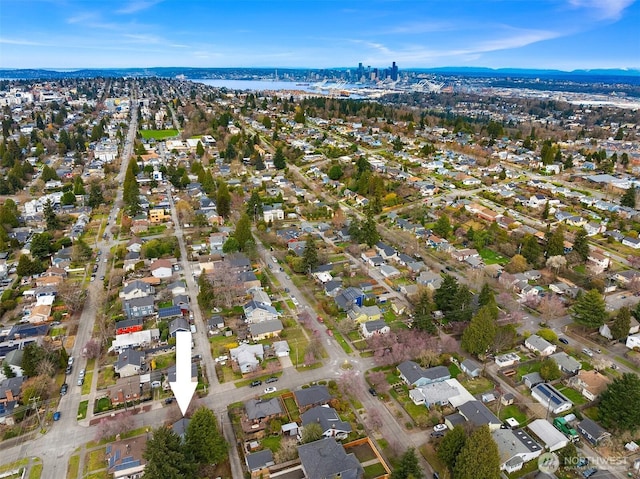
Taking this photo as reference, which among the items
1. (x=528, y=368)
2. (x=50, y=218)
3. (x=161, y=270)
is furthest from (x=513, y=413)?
(x=50, y=218)

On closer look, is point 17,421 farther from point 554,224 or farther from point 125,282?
point 554,224

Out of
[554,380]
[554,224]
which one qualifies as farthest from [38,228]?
[554,224]

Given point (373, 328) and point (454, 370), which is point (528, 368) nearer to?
point (454, 370)

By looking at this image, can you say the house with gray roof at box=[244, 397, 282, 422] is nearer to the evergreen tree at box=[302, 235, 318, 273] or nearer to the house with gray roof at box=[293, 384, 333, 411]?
the house with gray roof at box=[293, 384, 333, 411]

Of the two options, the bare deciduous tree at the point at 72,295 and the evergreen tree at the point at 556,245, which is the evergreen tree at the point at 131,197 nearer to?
the bare deciduous tree at the point at 72,295

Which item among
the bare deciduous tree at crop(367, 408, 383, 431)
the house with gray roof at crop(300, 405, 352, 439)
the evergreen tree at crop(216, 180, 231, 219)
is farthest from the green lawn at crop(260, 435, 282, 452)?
the evergreen tree at crop(216, 180, 231, 219)

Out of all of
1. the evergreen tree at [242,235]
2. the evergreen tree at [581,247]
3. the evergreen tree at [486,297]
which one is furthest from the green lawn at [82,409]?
the evergreen tree at [581,247]
